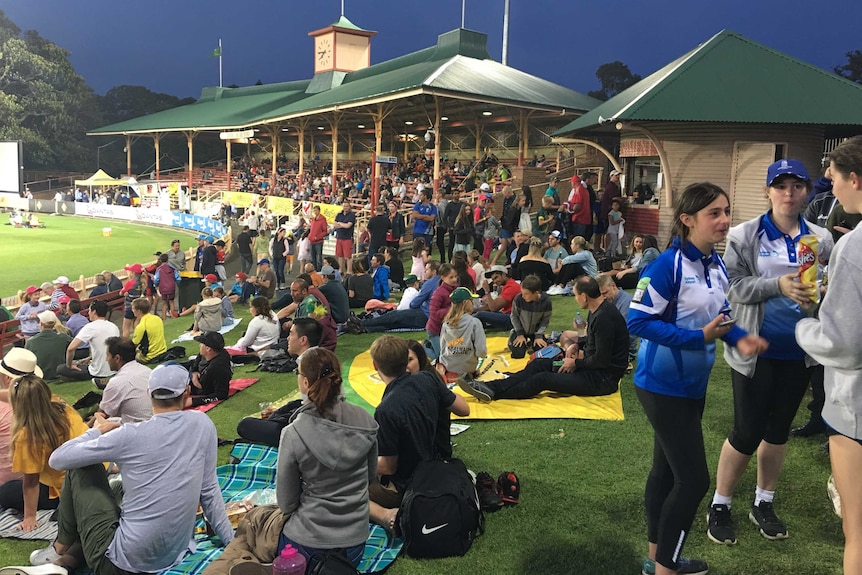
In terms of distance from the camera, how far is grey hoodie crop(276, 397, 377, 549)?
3.55 meters

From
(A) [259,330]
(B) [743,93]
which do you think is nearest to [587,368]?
(A) [259,330]

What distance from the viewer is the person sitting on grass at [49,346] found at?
10445 mm

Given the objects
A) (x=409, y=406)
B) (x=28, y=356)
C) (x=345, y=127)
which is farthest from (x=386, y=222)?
(x=345, y=127)

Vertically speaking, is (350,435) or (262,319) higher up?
(350,435)

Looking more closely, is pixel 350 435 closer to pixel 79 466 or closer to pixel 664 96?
pixel 79 466

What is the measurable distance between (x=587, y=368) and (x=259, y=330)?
5573 mm

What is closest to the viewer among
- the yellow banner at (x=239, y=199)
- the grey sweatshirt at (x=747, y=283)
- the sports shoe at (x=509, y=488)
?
the grey sweatshirt at (x=747, y=283)

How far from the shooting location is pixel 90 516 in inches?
157

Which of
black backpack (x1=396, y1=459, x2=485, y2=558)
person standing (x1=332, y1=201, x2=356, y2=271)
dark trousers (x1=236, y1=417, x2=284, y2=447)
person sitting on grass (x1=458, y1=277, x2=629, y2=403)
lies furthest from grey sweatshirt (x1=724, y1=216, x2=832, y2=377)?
person standing (x1=332, y1=201, x2=356, y2=271)

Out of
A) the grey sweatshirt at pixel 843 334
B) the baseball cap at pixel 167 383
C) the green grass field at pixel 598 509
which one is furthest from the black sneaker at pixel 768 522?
the baseball cap at pixel 167 383

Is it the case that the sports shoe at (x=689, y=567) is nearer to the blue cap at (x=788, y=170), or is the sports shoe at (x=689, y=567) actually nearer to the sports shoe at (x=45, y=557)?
the blue cap at (x=788, y=170)

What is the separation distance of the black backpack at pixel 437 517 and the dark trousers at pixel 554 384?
2773mm

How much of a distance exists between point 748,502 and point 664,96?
1188cm

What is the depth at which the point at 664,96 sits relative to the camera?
576 inches
